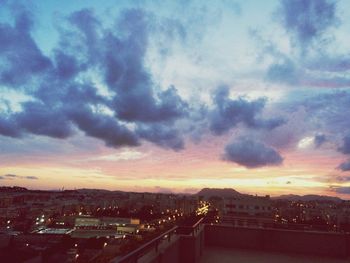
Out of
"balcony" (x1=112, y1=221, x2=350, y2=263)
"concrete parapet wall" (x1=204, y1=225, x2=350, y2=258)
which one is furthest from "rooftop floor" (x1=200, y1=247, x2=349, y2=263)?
"concrete parapet wall" (x1=204, y1=225, x2=350, y2=258)

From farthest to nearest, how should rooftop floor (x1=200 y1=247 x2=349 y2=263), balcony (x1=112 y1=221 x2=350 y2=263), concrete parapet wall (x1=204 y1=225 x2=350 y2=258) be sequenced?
1. concrete parapet wall (x1=204 y1=225 x2=350 y2=258)
2. balcony (x1=112 y1=221 x2=350 y2=263)
3. rooftop floor (x1=200 y1=247 x2=349 y2=263)

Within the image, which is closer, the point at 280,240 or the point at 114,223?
the point at 280,240

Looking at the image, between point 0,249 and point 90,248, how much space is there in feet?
60.7

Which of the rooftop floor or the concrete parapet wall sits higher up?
the concrete parapet wall

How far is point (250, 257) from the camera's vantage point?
948 cm

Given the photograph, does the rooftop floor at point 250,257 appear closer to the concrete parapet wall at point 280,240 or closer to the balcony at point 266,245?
the balcony at point 266,245

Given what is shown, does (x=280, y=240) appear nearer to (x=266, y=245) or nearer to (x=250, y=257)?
(x=266, y=245)

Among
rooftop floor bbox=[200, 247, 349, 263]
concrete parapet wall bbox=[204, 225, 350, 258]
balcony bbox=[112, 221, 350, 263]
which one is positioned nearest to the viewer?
rooftop floor bbox=[200, 247, 349, 263]

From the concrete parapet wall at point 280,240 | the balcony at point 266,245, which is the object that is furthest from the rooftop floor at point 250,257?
the concrete parapet wall at point 280,240

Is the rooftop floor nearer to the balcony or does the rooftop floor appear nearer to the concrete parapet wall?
the balcony

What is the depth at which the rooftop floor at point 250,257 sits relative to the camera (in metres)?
9.02

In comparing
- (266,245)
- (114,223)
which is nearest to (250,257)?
(266,245)

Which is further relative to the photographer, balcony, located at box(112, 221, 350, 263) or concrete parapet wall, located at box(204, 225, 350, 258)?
concrete parapet wall, located at box(204, 225, 350, 258)

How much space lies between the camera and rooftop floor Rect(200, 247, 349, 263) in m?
9.02
